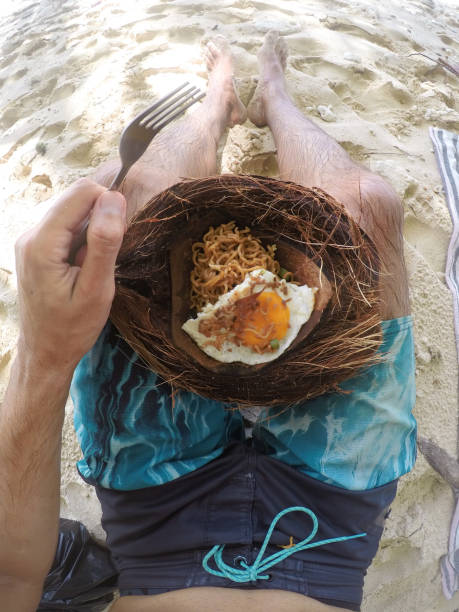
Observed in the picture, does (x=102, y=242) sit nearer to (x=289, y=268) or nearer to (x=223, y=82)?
(x=289, y=268)

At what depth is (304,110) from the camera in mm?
2363

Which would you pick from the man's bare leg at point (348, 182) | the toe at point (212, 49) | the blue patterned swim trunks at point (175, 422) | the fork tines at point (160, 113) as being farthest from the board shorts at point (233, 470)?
Answer: the toe at point (212, 49)

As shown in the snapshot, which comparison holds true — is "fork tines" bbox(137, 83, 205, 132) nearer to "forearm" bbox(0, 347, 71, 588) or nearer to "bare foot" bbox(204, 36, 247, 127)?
"bare foot" bbox(204, 36, 247, 127)

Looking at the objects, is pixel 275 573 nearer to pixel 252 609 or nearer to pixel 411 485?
pixel 252 609

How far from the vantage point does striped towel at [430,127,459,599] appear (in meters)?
1.82

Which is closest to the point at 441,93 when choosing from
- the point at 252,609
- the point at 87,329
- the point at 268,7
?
the point at 268,7

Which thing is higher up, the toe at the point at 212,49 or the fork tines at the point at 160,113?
the toe at the point at 212,49

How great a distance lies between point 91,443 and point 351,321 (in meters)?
0.93

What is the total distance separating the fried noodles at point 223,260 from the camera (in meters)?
1.08

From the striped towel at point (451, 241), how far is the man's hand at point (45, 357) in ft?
5.37

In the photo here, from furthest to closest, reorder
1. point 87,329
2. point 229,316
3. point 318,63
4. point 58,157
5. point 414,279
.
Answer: point 318,63 → point 58,157 → point 414,279 → point 229,316 → point 87,329

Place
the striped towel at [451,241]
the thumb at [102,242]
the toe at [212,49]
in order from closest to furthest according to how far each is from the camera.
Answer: the thumb at [102,242], the striped towel at [451,241], the toe at [212,49]

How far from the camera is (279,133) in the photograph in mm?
1903

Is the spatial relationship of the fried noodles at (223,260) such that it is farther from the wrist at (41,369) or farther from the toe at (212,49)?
the toe at (212,49)
